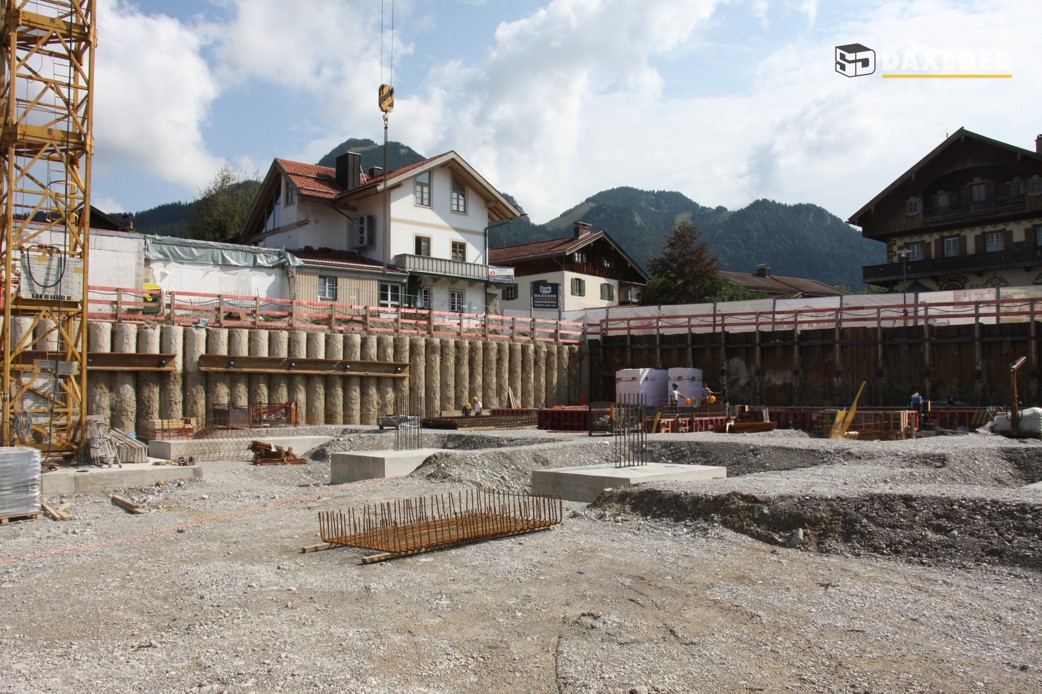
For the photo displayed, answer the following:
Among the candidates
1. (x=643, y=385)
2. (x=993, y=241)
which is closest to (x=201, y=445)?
(x=643, y=385)

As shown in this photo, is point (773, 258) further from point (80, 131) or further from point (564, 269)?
point (80, 131)

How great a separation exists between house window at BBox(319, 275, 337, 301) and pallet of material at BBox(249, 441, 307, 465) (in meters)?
15.1

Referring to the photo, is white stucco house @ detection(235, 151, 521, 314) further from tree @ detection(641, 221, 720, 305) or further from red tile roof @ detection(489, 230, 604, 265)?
tree @ detection(641, 221, 720, 305)

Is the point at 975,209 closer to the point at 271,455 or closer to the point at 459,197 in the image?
the point at 459,197

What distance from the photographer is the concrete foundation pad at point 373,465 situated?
16688mm

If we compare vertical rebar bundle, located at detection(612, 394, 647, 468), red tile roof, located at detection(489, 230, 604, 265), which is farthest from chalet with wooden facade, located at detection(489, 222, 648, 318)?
vertical rebar bundle, located at detection(612, 394, 647, 468)

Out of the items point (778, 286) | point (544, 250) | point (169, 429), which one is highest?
point (544, 250)

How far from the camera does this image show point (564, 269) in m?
48.8

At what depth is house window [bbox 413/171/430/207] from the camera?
3950 cm

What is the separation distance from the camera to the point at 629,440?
18.1m

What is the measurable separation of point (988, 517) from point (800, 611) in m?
3.44

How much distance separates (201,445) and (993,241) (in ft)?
132

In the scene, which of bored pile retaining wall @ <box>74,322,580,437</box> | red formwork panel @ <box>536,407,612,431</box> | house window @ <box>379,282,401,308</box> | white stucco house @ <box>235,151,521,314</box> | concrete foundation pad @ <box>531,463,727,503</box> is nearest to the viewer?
concrete foundation pad @ <box>531,463,727,503</box>

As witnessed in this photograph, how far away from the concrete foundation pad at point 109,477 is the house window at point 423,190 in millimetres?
24560
